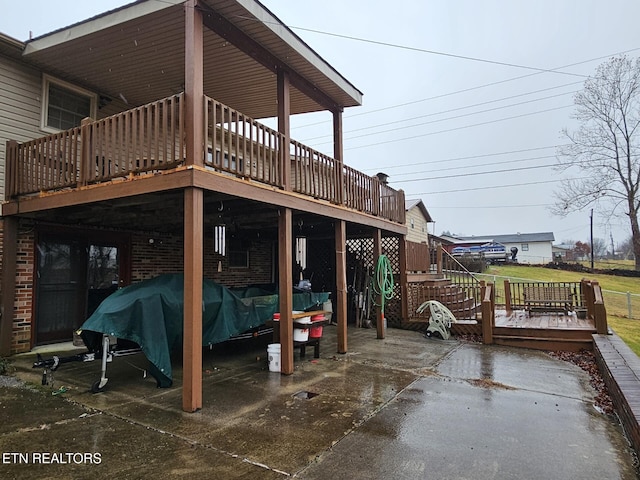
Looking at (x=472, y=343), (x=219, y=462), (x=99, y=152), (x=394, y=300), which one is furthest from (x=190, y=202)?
(x=394, y=300)

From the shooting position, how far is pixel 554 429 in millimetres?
4020

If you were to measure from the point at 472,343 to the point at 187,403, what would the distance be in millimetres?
6444

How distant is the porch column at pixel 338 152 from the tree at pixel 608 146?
25827 millimetres

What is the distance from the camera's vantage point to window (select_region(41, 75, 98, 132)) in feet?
23.8

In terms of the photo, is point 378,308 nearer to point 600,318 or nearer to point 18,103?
point 600,318

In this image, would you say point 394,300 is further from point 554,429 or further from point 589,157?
point 589,157

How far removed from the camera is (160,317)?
519 centimetres

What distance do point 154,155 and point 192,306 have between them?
198 cm

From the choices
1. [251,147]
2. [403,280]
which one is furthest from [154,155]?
[403,280]

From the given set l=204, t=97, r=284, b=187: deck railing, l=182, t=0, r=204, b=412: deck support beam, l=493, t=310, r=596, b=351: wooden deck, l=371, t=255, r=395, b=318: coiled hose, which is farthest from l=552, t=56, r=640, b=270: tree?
l=182, t=0, r=204, b=412: deck support beam

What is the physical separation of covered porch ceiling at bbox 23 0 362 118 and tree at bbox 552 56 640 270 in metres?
26.9

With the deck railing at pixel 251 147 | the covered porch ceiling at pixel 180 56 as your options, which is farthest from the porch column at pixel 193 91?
the deck railing at pixel 251 147

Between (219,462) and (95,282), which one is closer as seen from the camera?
(219,462)

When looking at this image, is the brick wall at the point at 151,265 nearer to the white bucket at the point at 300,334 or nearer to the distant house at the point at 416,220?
the white bucket at the point at 300,334
